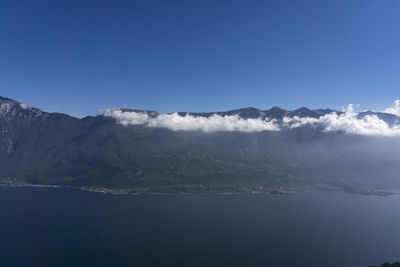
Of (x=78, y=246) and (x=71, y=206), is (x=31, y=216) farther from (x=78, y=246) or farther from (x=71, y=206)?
(x=78, y=246)

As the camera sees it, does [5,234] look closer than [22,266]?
No

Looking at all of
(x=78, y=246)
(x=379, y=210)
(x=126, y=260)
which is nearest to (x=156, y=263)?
(x=126, y=260)

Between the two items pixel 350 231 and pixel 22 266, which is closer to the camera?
pixel 22 266

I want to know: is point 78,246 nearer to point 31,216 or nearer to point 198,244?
point 198,244

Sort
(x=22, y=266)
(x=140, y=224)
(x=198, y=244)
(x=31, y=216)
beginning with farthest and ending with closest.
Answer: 1. (x=31, y=216)
2. (x=140, y=224)
3. (x=198, y=244)
4. (x=22, y=266)

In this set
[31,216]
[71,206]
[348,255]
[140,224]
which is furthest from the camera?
[71,206]

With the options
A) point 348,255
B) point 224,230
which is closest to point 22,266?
point 224,230
